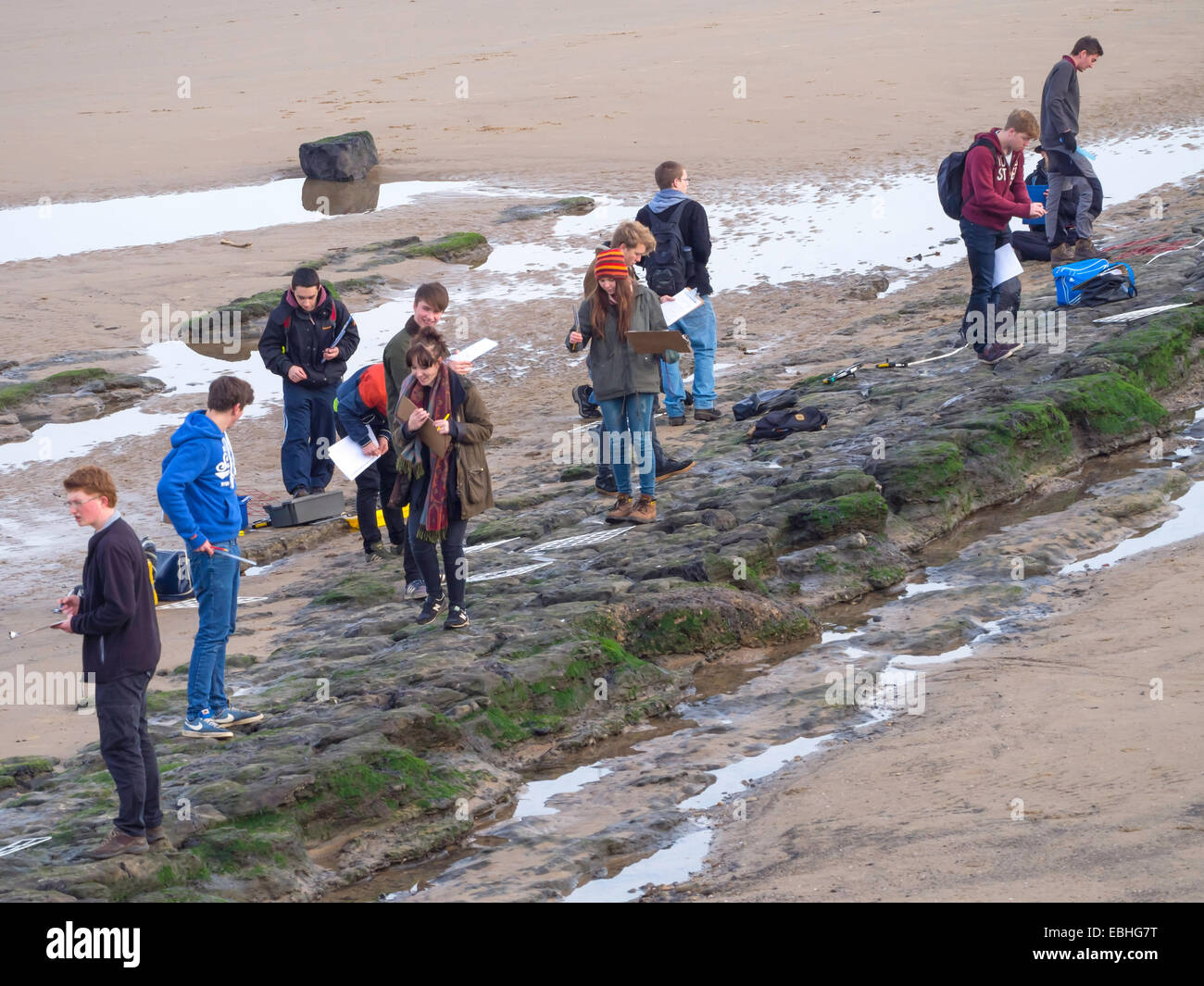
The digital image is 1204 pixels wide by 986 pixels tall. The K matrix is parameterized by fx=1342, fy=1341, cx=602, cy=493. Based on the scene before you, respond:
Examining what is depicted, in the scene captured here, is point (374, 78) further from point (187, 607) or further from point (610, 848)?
point (610, 848)

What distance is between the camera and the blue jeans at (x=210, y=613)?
19.8 feet

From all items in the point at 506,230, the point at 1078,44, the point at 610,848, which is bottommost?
the point at 610,848

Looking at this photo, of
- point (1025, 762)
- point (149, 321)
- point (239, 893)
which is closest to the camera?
point (239, 893)

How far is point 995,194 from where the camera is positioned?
982cm

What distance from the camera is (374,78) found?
30.1 metres

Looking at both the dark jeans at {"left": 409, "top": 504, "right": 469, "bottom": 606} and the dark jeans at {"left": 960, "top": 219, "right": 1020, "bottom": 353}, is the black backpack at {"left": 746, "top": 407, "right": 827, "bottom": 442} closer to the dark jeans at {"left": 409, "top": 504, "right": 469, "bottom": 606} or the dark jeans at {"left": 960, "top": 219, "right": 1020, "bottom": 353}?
the dark jeans at {"left": 960, "top": 219, "right": 1020, "bottom": 353}

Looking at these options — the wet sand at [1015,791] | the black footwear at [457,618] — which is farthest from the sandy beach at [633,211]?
the black footwear at [457,618]

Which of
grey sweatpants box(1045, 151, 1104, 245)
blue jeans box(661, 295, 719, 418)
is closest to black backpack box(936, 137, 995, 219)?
blue jeans box(661, 295, 719, 418)

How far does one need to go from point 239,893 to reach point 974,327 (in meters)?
8.06

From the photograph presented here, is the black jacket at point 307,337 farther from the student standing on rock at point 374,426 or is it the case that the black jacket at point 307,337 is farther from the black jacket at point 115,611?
the black jacket at point 115,611

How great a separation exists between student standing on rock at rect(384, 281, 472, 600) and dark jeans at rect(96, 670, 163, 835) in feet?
7.38

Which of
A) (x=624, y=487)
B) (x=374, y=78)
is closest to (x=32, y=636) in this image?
(x=624, y=487)

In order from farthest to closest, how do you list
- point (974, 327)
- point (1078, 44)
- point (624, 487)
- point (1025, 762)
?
1. point (1078, 44)
2. point (974, 327)
3. point (624, 487)
4. point (1025, 762)

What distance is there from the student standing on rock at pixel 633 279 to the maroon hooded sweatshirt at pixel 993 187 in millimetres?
2447
